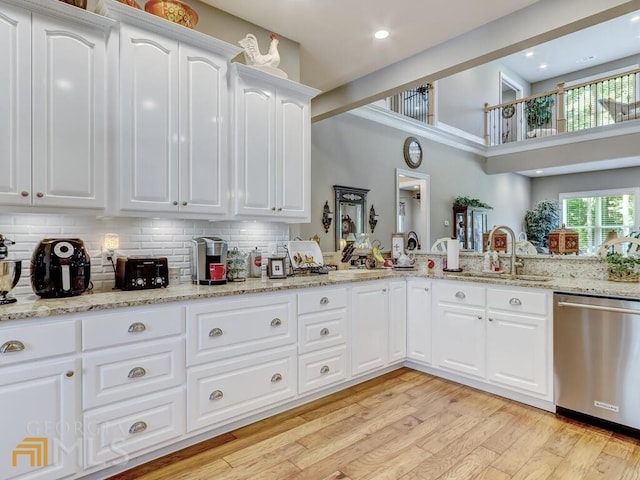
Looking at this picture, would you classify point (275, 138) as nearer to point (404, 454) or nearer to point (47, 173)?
point (47, 173)

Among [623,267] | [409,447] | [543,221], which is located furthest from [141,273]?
[543,221]

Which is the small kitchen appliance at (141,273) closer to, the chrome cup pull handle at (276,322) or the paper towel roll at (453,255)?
the chrome cup pull handle at (276,322)

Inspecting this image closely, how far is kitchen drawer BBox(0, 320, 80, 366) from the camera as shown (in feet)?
5.50

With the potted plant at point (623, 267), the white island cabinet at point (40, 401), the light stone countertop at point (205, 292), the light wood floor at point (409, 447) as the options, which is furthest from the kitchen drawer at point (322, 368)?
the potted plant at point (623, 267)

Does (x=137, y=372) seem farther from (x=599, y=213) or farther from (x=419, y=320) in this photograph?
(x=599, y=213)

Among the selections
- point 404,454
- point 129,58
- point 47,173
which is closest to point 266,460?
point 404,454

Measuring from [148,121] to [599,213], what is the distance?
35.4 ft

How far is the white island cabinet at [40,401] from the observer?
1680 mm

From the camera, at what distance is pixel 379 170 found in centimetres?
607

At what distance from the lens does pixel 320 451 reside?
228 cm

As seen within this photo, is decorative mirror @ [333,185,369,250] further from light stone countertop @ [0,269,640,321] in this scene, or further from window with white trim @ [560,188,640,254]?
window with white trim @ [560,188,640,254]

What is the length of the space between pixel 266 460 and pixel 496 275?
2471 mm

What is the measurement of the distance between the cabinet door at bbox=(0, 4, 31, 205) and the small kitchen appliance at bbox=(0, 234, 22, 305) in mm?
268

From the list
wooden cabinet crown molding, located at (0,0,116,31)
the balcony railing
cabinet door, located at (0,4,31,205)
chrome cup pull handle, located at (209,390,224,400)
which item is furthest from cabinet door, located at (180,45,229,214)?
the balcony railing
